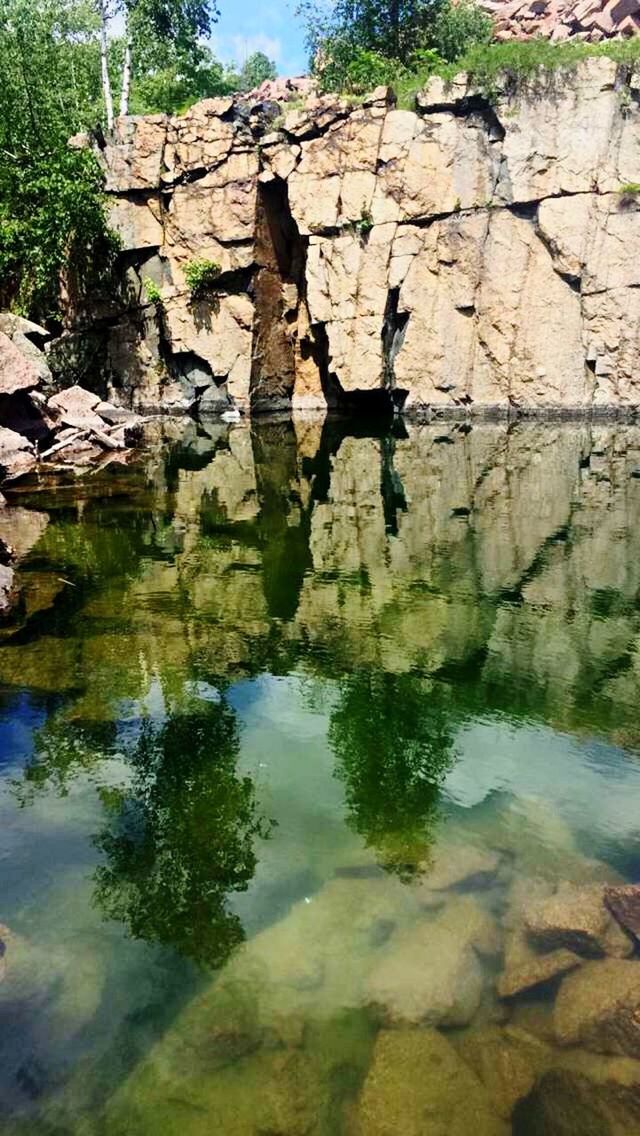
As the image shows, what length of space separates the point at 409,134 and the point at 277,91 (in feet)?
85.6

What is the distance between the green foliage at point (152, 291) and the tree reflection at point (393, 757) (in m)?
27.0

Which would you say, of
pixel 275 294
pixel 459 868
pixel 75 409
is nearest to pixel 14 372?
pixel 75 409

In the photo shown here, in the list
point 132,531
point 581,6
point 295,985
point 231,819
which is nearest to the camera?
point 295,985

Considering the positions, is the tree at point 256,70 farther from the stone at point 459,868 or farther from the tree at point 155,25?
the stone at point 459,868

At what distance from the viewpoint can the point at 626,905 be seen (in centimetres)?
412

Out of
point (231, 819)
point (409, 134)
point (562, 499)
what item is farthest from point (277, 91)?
point (231, 819)

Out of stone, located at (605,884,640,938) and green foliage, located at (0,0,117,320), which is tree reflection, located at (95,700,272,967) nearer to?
stone, located at (605,884,640,938)

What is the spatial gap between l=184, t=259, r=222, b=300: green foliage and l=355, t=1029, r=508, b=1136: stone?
98.7ft

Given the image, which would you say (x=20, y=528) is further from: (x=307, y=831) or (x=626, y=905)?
(x=626, y=905)

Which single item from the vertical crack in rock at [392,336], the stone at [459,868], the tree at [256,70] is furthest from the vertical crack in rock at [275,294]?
the tree at [256,70]

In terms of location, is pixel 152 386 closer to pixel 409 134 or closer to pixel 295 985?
pixel 409 134

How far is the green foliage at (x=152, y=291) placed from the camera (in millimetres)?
30906

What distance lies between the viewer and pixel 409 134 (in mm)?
27734

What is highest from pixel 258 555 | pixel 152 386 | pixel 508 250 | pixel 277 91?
pixel 277 91
